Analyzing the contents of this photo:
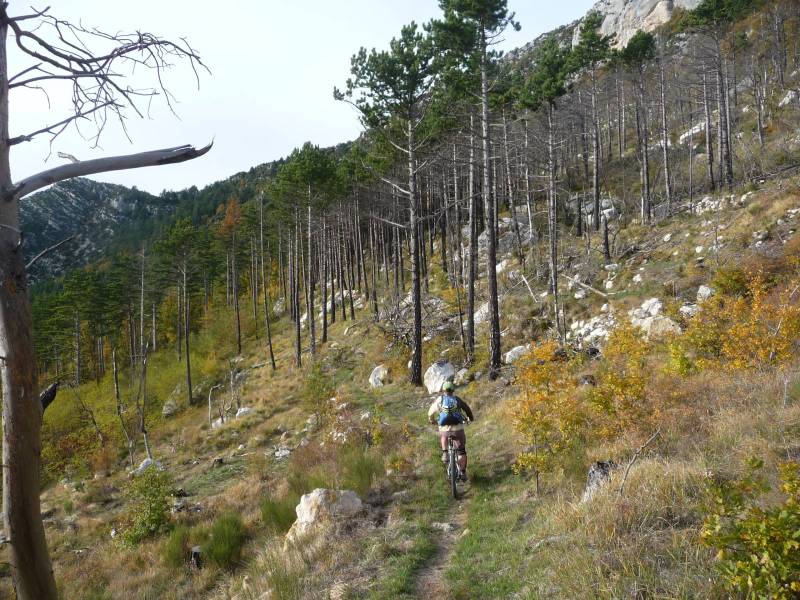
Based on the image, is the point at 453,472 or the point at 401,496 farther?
the point at 401,496

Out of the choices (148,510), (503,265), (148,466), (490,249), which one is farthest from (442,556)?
(503,265)

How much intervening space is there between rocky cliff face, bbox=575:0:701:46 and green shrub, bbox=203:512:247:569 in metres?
74.3

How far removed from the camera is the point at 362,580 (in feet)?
15.2

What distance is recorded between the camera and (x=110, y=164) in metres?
3.11

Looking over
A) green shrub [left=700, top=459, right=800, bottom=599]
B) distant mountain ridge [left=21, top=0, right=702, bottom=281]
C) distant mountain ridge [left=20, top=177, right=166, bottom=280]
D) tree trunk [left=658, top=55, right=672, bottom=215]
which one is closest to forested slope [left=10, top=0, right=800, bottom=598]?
green shrub [left=700, top=459, right=800, bottom=599]

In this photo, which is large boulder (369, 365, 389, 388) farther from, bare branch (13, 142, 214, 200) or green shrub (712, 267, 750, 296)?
bare branch (13, 142, 214, 200)

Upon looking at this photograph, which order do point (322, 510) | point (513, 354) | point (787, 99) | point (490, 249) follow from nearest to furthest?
1. point (322, 510)
2. point (490, 249)
3. point (513, 354)
4. point (787, 99)

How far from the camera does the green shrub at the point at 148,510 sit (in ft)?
29.1

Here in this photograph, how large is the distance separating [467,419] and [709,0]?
28.8m

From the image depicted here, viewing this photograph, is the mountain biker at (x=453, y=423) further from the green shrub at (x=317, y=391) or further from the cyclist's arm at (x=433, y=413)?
the green shrub at (x=317, y=391)

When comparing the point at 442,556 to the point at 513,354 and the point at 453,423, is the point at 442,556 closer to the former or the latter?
the point at 453,423

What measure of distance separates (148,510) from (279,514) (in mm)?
3636

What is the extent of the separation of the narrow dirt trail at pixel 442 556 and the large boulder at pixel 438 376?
7.72 m

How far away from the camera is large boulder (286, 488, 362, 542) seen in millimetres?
6072
